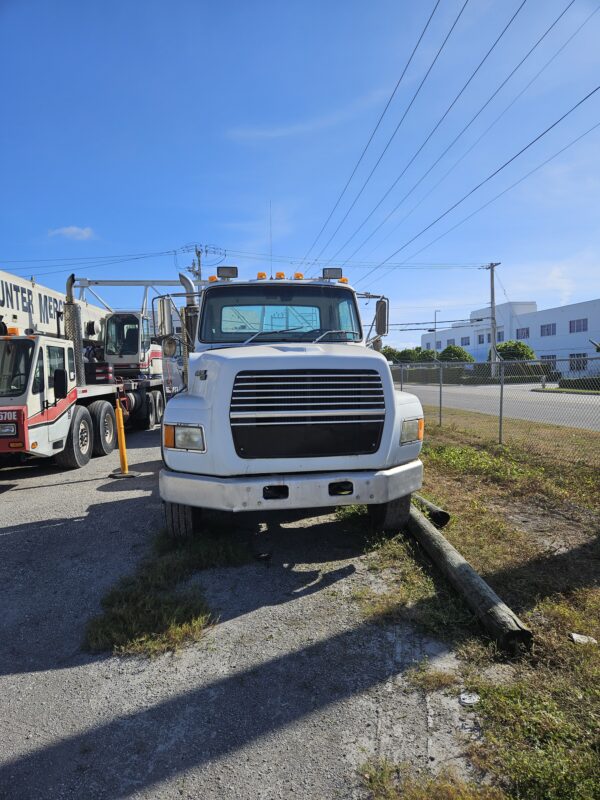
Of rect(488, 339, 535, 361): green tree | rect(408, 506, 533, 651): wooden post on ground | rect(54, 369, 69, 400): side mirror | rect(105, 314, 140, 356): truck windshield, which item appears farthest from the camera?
rect(488, 339, 535, 361): green tree

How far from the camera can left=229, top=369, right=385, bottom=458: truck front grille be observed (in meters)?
3.94

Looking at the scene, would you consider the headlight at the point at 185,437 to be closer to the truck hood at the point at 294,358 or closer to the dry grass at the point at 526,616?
the truck hood at the point at 294,358

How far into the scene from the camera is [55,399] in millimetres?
7887

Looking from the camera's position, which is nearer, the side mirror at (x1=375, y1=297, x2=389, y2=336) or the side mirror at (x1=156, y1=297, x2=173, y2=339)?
the side mirror at (x1=156, y1=297, x2=173, y2=339)

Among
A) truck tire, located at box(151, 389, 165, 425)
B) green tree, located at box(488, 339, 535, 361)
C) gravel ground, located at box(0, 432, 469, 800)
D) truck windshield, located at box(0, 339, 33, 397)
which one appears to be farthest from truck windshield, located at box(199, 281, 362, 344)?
green tree, located at box(488, 339, 535, 361)

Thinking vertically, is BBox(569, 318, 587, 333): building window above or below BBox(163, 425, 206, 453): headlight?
above

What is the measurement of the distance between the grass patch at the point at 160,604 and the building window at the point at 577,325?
62.5 meters

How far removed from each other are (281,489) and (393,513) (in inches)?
50.2

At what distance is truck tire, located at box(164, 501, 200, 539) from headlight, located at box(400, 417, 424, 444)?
1992mm

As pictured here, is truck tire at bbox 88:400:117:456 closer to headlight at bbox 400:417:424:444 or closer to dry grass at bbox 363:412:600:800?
dry grass at bbox 363:412:600:800

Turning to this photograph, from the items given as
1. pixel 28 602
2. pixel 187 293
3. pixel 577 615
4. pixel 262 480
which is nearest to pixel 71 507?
pixel 28 602

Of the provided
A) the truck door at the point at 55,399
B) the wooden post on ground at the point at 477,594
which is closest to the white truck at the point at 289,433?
the wooden post on ground at the point at 477,594

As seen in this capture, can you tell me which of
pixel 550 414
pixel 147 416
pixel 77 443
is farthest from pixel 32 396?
pixel 550 414

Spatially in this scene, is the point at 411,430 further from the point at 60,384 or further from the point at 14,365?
the point at 14,365
